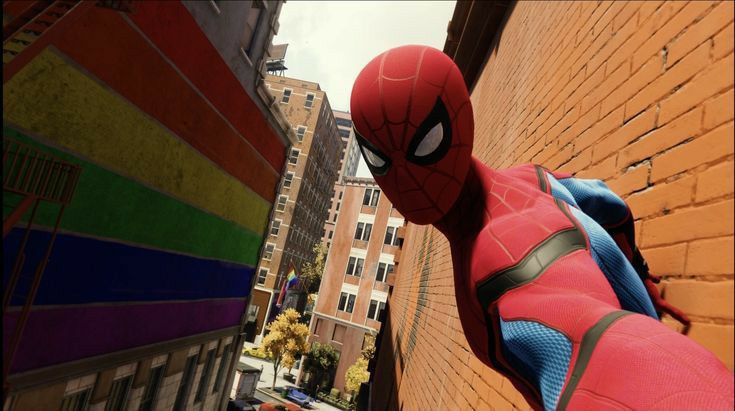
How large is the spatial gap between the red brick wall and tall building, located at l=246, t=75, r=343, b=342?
125 ft

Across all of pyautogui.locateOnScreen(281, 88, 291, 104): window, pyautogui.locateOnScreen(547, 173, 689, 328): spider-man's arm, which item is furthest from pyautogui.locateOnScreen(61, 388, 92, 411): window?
pyautogui.locateOnScreen(281, 88, 291, 104): window

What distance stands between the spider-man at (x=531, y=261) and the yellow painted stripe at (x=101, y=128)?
22.1 ft

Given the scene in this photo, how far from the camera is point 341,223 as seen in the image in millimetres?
39312

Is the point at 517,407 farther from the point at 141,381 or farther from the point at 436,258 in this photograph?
the point at 141,381

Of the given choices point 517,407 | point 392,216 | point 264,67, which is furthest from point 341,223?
point 517,407

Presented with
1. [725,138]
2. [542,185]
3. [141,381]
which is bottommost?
[141,381]

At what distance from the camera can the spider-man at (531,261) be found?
2.92ft

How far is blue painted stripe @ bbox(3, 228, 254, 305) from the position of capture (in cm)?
654

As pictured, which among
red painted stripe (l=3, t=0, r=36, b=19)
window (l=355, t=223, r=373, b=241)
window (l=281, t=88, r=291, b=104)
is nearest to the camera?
red painted stripe (l=3, t=0, r=36, b=19)

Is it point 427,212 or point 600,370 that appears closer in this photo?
point 600,370

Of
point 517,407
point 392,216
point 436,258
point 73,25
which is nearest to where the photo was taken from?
point 517,407

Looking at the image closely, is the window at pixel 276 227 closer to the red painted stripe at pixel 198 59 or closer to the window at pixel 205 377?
the window at pixel 205 377

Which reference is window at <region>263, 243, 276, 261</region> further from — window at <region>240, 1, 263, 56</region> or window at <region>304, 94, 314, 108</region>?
window at <region>240, 1, 263, 56</region>

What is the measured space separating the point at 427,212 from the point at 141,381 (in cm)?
1221
